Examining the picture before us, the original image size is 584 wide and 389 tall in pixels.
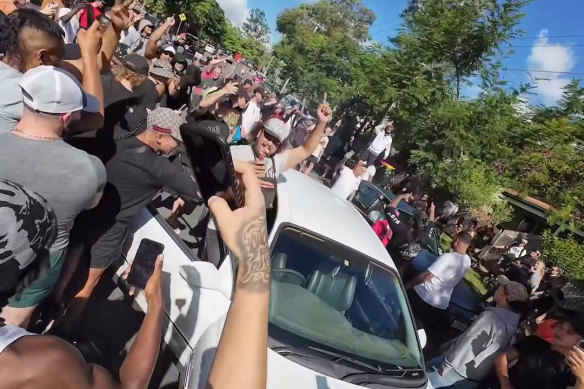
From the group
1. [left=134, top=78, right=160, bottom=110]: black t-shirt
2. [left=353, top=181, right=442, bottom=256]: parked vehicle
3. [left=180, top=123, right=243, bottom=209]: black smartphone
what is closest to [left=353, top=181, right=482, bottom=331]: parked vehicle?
[left=353, top=181, right=442, bottom=256]: parked vehicle

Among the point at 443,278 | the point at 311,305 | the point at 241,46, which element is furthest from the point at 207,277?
the point at 241,46

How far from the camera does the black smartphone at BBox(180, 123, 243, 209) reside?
3.22 ft

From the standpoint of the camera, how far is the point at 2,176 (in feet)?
5.05

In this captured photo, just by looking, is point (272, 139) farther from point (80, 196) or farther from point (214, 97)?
point (80, 196)

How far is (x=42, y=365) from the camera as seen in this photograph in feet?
3.00

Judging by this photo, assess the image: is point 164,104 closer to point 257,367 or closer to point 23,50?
point 23,50

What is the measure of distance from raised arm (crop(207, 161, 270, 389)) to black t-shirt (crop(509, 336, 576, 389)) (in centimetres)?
308

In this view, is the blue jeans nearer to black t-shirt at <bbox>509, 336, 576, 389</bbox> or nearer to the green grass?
black t-shirt at <bbox>509, 336, 576, 389</bbox>

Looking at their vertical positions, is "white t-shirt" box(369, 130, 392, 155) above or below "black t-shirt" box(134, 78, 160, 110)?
above

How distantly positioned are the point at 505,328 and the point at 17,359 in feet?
11.8

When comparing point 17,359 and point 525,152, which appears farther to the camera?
point 525,152

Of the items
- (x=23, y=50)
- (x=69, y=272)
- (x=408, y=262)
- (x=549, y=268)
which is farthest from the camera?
(x=549, y=268)

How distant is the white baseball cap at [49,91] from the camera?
163 cm

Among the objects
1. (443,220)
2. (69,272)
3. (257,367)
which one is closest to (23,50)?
(69,272)
